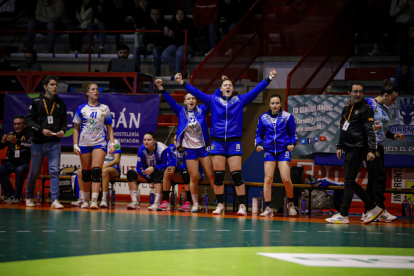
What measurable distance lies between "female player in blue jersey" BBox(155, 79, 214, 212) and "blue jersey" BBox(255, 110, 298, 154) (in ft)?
3.12

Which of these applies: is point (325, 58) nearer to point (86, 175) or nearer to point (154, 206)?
point (154, 206)

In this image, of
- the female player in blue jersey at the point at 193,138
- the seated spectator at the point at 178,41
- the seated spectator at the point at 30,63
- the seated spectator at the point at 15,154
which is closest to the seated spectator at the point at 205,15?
the seated spectator at the point at 178,41

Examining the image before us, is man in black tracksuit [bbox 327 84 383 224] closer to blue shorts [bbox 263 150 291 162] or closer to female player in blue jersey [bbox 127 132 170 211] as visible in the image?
blue shorts [bbox 263 150 291 162]

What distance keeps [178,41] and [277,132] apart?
6211mm

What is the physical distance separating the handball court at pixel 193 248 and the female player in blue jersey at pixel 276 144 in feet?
5.18

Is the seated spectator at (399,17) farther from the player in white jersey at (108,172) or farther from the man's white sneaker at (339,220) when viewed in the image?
the player in white jersey at (108,172)

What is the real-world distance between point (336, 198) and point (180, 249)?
5.79 metres

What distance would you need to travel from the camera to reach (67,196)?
1061 cm

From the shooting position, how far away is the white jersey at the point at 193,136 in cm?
863

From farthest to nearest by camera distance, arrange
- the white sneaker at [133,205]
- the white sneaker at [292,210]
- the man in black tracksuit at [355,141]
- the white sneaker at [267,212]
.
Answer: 1. the white sneaker at [133,205]
2. the white sneaker at [292,210]
3. the white sneaker at [267,212]
4. the man in black tracksuit at [355,141]

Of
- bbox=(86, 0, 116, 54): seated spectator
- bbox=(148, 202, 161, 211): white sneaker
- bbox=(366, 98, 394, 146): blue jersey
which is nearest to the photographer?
bbox=(366, 98, 394, 146): blue jersey

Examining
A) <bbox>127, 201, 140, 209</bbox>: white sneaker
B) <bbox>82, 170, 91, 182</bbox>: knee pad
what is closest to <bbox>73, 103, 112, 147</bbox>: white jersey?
<bbox>82, 170, 91, 182</bbox>: knee pad

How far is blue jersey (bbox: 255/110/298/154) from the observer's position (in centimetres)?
831

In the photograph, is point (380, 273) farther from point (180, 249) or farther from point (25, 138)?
point (25, 138)
